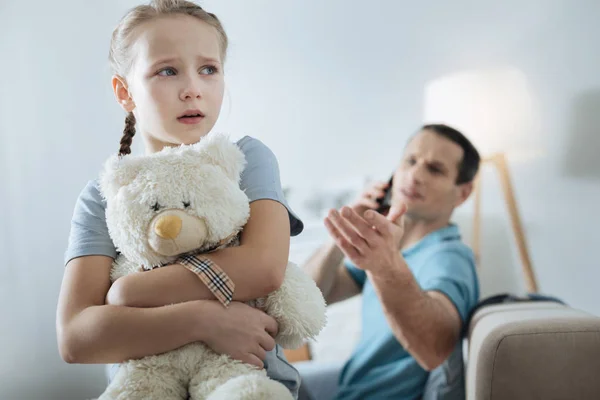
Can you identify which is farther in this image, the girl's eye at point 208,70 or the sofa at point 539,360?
the sofa at point 539,360

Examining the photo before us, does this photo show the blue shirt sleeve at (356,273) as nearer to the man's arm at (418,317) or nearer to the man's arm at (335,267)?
the man's arm at (335,267)

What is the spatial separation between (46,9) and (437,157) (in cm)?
117

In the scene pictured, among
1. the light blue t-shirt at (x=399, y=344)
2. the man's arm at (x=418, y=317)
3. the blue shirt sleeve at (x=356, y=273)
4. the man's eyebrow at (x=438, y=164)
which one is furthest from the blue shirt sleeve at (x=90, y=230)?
the man's eyebrow at (x=438, y=164)

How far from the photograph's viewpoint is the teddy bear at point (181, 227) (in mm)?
633

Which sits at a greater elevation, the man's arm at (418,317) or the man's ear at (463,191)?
the man's ear at (463,191)

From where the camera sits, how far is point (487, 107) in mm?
2123

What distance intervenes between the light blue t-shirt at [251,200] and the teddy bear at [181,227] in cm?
5

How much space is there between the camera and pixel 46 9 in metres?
1.46

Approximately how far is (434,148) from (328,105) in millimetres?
642

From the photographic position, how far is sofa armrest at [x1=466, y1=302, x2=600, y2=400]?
943 millimetres

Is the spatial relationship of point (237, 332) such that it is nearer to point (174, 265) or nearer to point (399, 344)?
point (174, 265)

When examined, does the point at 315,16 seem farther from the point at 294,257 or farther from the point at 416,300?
the point at 416,300

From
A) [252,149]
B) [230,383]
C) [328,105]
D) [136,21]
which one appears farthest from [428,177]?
[230,383]

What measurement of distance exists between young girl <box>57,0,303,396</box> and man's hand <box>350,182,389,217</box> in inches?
31.3
